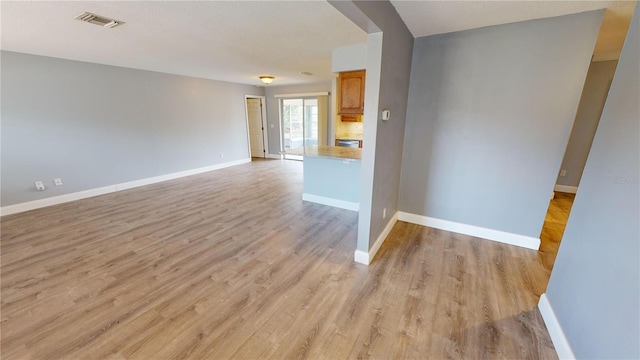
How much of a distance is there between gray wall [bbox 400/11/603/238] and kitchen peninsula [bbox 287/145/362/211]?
0.81 meters

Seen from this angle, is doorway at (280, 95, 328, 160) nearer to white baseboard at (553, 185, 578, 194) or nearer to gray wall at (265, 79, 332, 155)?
gray wall at (265, 79, 332, 155)

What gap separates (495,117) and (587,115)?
3279 millimetres

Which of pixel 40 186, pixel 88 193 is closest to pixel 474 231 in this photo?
pixel 88 193

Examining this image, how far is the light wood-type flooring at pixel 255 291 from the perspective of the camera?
5.13 feet

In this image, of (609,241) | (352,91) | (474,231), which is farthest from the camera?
(352,91)

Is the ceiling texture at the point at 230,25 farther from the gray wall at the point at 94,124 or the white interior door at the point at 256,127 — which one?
the white interior door at the point at 256,127

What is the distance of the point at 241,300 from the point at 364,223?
1.26m

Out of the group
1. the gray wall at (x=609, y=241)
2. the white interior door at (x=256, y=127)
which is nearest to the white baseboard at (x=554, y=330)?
the gray wall at (x=609, y=241)

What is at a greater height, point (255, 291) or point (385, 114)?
point (385, 114)

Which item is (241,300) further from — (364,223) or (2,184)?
(2,184)

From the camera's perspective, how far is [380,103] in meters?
2.10

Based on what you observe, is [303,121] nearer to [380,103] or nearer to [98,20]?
[98,20]

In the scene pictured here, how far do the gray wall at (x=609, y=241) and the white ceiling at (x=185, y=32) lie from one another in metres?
2.01

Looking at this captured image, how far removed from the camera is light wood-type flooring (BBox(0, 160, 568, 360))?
61.6 inches
